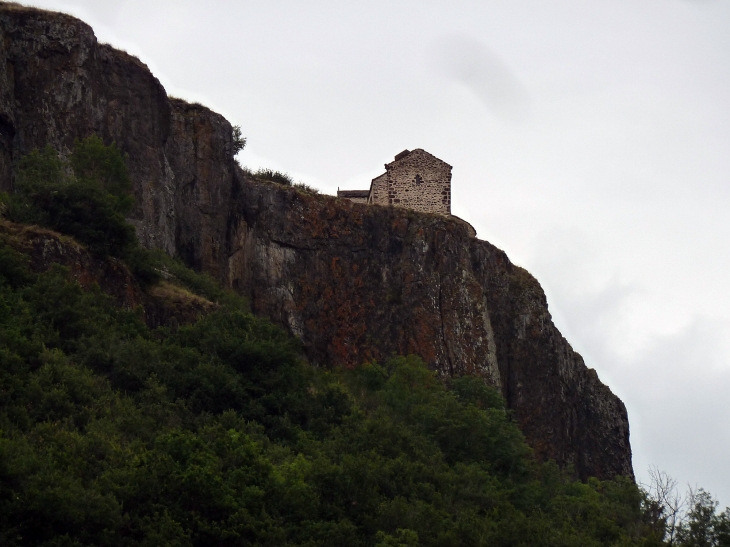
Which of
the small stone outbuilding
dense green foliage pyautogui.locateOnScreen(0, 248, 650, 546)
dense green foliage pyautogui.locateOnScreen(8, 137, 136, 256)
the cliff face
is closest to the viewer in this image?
dense green foliage pyautogui.locateOnScreen(0, 248, 650, 546)

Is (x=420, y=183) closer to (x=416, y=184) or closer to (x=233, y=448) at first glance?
(x=416, y=184)

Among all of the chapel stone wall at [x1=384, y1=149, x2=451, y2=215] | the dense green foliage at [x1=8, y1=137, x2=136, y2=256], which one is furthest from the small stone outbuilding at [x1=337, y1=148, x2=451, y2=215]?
the dense green foliage at [x1=8, y1=137, x2=136, y2=256]

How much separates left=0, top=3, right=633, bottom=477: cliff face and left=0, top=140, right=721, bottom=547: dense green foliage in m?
3.53

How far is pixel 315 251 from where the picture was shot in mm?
63719

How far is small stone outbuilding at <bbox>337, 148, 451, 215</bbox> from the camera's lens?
6906cm

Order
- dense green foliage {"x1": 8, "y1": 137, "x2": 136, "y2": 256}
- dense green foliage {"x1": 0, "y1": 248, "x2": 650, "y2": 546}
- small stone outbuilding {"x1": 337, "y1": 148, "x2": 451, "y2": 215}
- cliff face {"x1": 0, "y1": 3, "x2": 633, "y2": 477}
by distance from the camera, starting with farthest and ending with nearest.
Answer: small stone outbuilding {"x1": 337, "y1": 148, "x2": 451, "y2": 215} < cliff face {"x1": 0, "y1": 3, "x2": 633, "y2": 477} < dense green foliage {"x1": 8, "y1": 137, "x2": 136, "y2": 256} < dense green foliage {"x1": 0, "y1": 248, "x2": 650, "y2": 546}

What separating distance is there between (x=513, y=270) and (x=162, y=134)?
20144 millimetres

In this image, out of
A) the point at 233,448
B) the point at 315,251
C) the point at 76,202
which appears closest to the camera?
the point at 233,448

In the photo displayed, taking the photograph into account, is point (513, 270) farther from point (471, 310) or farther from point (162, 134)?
point (162, 134)

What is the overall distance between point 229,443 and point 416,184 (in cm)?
3313

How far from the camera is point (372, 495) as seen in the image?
38.6 m

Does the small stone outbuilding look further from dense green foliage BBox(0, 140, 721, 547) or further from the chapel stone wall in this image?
dense green foliage BBox(0, 140, 721, 547)

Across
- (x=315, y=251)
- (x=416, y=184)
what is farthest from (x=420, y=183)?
(x=315, y=251)

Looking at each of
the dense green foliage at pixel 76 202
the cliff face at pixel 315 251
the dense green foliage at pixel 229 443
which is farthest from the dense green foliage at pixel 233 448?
the cliff face at pixel 315 251
